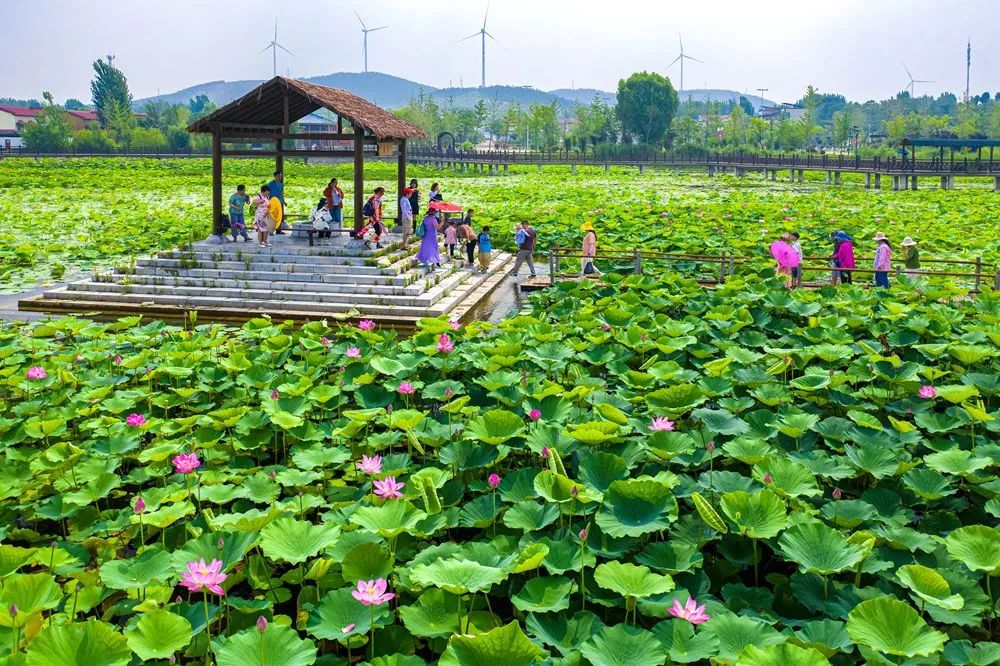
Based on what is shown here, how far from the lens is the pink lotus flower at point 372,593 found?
3.04 m

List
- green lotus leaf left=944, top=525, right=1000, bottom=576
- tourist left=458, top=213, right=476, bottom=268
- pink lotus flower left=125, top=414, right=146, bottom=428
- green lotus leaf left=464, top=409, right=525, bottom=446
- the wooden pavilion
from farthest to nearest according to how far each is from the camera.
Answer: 1. tourist left=458, top=213, right=476, bottom=268
2. the wooden pavilion
3. pink lotus flower left=125, top=414, right=146, bottom=428
4. green lotus leaf left=464, top=409, right=525, bottom=446
5. green lotus leaf left=944, top=525, right=1000, bottom=576

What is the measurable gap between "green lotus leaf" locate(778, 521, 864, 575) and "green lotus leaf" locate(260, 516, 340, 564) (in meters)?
1.88

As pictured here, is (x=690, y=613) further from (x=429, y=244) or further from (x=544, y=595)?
(x=429, y=244)

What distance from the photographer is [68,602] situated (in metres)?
3.49

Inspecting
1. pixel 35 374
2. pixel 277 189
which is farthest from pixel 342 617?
pixel 277 189

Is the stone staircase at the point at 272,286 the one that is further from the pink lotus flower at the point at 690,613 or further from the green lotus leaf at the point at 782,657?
A: the green lotus leaf at the point at 782,657

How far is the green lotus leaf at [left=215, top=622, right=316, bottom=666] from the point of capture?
2799mm

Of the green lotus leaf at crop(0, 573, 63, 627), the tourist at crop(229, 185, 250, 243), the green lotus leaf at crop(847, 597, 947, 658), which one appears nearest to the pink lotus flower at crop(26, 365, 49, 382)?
the green lotus leaf at crop(0, 573, 63, 627)

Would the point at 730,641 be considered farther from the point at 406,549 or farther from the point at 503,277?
the point at 503,277

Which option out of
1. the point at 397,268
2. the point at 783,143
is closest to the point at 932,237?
the point at 397,268

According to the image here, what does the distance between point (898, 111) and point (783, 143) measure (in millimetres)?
71666

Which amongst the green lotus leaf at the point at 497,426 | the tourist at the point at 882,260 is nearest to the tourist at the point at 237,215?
the tourist at the point at 882,260

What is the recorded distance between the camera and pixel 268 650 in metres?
2.84

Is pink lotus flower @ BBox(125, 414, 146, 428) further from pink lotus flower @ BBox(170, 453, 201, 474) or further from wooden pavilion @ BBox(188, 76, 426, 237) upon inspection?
wooden pavilion @ BBox(188, 76, 426, 237)
